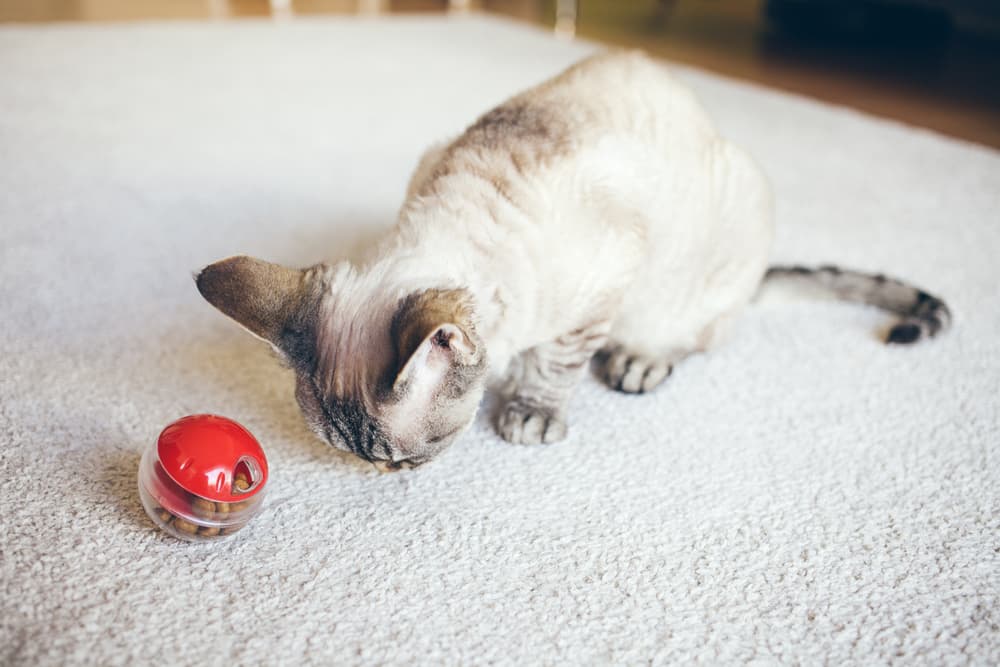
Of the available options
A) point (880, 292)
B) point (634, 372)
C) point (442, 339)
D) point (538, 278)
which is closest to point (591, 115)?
point (538, 278)

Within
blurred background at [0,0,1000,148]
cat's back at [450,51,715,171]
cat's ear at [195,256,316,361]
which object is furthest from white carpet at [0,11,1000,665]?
blurred background at [0,0,1000,148]

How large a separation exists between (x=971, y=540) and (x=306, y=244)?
1.52 metres

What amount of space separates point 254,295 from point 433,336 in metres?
0.26

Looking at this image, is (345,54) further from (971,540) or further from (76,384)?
(971,540)

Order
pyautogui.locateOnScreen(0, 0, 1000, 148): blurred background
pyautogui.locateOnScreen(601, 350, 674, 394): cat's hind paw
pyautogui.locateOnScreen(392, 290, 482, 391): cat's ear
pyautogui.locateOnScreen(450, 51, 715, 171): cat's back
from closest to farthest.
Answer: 1. pyautogui.locateOnScreen(392, 290, 482, 391): cat's ear
2. pyautogui.locateOnScreen(450, 51, 715, 171): cat's back
3. pyautogui.locateOnScreen(601, 350, 674, 394): cat's hind paw
4. pyautogui.locateOnScreen(0, 0, 1000, 148): blurred background

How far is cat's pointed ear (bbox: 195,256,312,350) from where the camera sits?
42.0 inches

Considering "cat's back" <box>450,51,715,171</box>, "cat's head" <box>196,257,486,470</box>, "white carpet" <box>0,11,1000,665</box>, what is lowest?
"white carpet" <box>0,11,1000,665</box>

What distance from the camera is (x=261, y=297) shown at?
3.54 feet

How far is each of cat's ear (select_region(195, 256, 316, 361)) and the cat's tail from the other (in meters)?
1.14

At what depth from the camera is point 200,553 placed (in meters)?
1.11

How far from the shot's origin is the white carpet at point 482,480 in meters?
1.03

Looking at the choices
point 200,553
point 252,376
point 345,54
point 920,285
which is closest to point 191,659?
point 200,553

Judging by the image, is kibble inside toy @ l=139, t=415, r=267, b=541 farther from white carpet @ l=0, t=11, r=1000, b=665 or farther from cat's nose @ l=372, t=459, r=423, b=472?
cat's nose @ l=372, t=459, r=423, b=472

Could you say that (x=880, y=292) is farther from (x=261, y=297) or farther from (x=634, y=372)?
(x=261, y=297)
